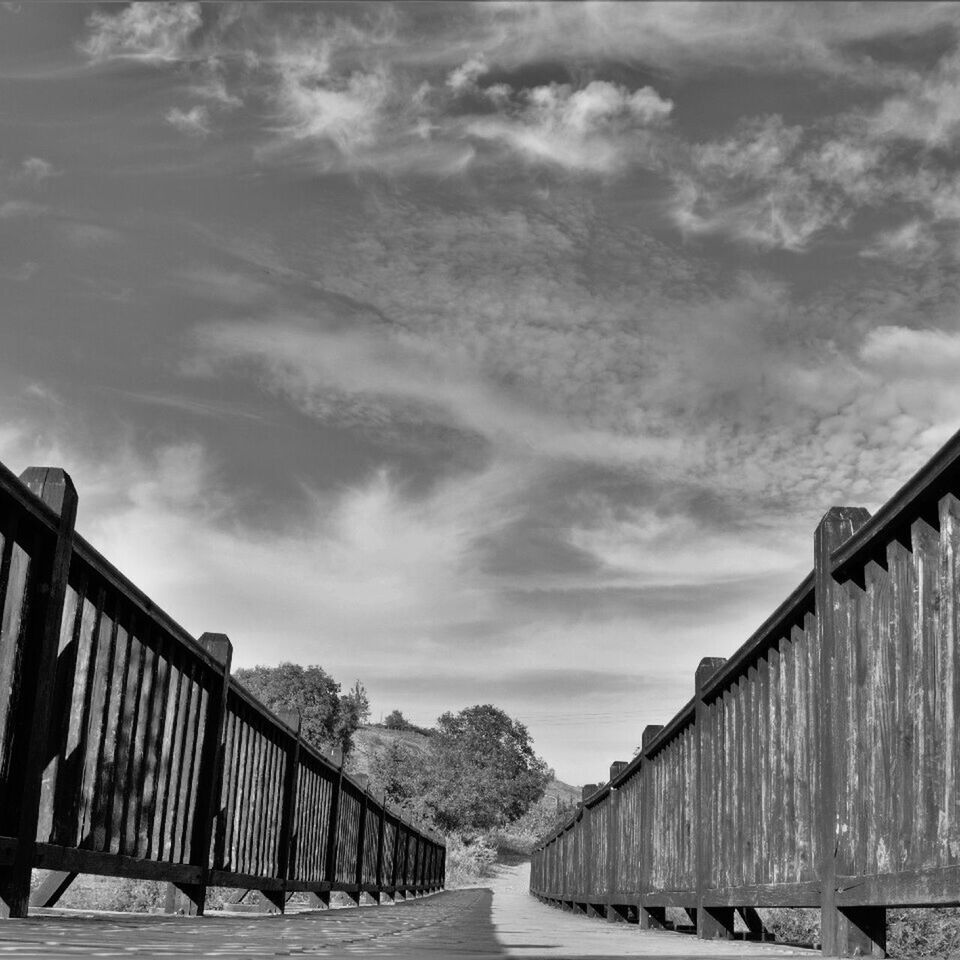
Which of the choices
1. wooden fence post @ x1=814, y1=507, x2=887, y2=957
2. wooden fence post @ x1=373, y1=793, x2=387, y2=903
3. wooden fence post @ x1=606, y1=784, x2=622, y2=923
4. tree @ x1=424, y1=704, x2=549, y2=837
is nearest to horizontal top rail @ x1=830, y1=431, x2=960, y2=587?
wooden fence post @ x1=814, y1=507, x2=887, y2=957

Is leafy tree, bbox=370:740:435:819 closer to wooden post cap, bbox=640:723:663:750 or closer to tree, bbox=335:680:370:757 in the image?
tree, bbox=335:680:370:757

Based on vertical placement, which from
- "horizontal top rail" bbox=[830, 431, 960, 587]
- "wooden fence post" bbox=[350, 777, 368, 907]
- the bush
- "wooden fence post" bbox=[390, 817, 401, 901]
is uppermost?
"horizontal top rail" bbox=[830, 431, 960, 587]

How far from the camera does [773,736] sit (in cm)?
488

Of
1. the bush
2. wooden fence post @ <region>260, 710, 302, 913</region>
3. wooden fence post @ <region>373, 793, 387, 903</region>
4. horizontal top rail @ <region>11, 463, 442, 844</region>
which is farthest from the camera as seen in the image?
the bush

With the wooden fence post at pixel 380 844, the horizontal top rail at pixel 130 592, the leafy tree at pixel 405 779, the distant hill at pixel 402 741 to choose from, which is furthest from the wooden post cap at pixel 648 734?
the distant hill at pixel 402 741

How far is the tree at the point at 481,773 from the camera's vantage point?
73.4m

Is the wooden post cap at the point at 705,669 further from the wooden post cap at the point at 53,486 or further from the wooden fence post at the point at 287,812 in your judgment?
the wooden post cap at the point at 53,486

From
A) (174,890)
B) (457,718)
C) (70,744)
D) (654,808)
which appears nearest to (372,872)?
(654,808)

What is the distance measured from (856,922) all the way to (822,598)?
1152mm

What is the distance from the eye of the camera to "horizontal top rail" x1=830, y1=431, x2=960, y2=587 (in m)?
2.85

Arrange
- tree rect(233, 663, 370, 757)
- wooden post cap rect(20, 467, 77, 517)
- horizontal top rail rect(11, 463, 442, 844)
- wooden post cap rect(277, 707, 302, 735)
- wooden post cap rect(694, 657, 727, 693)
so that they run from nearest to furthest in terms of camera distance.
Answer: horizontal top rail rect(11, 463, 442, 844)
wooden post cap rect(20, 467, 77, 517)
wooden post cap rect(694, 657, 727, 693)
wooden post cap rect(277, 707, 302, 735)
tree rect(233, 663, 370, 757)

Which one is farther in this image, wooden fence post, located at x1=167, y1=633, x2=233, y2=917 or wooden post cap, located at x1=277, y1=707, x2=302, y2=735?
wooden post cap, located at x1=277, y1=707, x2=302, y2=735

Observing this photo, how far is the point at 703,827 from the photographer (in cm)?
644

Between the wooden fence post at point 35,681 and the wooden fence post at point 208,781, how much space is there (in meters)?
2.53
